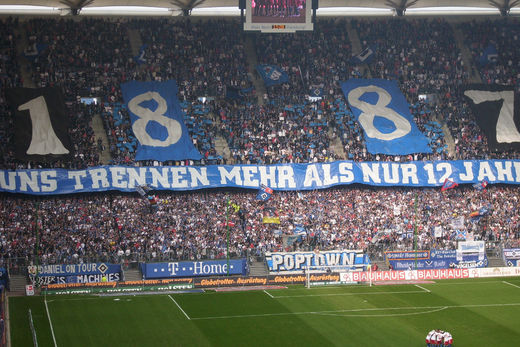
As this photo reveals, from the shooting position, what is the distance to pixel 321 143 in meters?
59.2

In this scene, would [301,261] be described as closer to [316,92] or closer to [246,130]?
[246,130]

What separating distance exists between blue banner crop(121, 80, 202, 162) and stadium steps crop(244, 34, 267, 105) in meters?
7.11

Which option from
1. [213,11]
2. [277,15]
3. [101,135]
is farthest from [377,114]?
[101,135]

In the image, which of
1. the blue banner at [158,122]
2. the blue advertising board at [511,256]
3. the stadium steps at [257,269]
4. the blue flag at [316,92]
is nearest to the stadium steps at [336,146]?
the blue flag at [316,92]

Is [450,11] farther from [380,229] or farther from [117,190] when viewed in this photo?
[117,190]

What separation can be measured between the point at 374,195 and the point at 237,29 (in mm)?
20477

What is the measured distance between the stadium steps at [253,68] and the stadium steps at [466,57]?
1939 cm

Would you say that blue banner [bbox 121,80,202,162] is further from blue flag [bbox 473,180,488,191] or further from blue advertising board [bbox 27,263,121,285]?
blue flag [bbox 473,180,488,191]

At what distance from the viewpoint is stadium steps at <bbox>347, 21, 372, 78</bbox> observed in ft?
218

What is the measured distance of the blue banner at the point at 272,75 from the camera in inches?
2478

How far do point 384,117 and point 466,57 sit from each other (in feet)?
42.0

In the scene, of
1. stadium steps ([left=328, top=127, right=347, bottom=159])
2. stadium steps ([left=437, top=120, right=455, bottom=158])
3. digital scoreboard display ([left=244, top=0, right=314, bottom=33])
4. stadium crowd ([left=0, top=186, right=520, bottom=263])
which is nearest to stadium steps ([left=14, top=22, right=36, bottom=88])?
Answer: stadium crowd ([left=0, top=186, right=520, bottom=263])

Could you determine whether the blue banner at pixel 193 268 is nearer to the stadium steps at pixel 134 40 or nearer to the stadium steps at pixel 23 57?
the stadium steps at pixel 23 57

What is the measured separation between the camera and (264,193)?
5384cm
